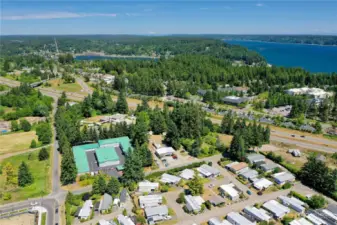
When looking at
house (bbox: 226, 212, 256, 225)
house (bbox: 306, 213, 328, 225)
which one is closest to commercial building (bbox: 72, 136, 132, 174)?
house (bbox: 226, 212, 256, 225)

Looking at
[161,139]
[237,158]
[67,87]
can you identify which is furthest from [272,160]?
[67,87]

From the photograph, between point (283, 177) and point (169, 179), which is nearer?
point (283, 177)

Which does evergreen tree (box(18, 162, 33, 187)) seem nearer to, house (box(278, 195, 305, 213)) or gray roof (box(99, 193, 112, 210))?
gray roof (box(99, 193, 112, 210))

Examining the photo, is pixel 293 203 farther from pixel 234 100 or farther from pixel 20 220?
pixel 234 100

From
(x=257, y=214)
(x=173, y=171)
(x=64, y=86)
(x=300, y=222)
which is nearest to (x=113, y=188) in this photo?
(x=173, y=171)

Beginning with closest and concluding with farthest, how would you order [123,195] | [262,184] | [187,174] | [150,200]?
1. [150,200]
2. [123,195]
3. [262,184]
4. [187,174]

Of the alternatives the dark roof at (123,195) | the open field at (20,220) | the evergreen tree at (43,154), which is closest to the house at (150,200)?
the dark roof at (123,195)
